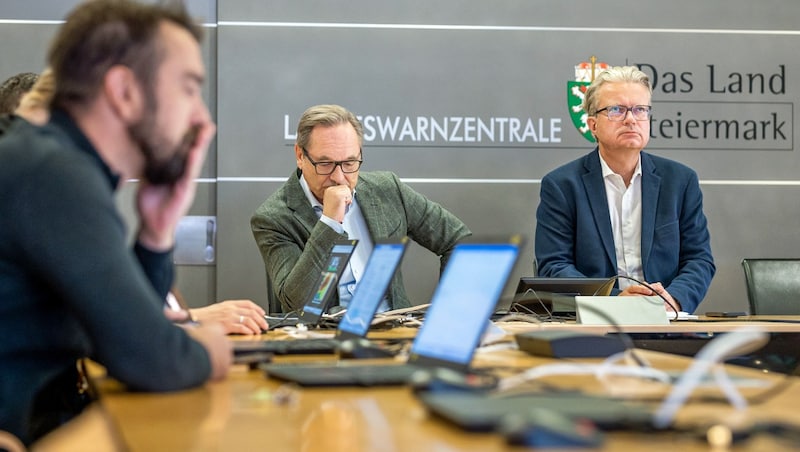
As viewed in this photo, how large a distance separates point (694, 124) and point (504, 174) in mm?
1033

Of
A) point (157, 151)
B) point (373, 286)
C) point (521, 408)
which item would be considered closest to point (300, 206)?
point (373, 286)

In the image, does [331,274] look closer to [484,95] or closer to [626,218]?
[626,218]

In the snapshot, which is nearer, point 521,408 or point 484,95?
point 521,408

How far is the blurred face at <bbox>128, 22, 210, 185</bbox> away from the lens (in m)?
1.54

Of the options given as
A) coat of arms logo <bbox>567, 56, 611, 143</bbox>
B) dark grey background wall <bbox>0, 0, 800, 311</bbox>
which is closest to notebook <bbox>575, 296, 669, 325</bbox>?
dark grey background wall <bbox>0, 0, 800, 311</bbox>

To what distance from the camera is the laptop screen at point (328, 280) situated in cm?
288

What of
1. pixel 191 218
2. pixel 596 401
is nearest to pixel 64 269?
pixel 596 401

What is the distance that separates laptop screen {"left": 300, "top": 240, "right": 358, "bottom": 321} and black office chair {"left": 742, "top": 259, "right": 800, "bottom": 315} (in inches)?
71.8

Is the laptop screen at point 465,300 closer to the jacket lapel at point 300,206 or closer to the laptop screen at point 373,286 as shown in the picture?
the laptop screen at point 373,286

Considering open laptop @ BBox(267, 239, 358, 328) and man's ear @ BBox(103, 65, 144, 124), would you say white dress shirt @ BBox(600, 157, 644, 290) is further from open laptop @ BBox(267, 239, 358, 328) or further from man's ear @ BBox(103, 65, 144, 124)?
man's ear @ BBox(103, 65, 144, 124)

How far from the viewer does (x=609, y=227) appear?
3988 mm

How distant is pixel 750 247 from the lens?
17.0ft

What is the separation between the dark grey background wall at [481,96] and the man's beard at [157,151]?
327 cm

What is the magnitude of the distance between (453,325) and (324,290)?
1.44 meters
